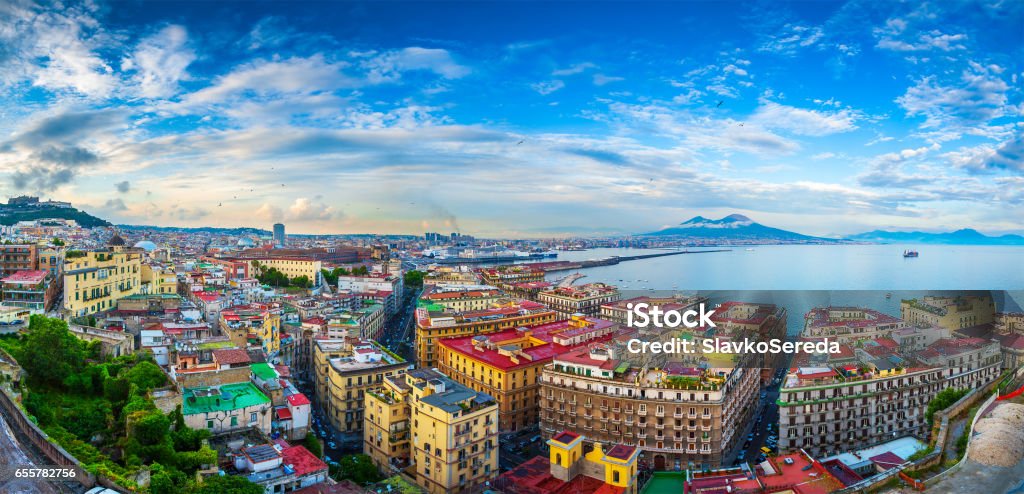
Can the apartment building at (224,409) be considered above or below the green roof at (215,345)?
below

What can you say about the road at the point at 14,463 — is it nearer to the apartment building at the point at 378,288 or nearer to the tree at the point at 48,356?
the tree at the point at 48,356

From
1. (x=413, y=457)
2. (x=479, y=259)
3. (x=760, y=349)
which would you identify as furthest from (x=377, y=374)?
(x=479, y=259)

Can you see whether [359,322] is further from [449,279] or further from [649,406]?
[449,279]

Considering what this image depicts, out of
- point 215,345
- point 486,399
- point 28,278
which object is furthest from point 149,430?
point 28,278

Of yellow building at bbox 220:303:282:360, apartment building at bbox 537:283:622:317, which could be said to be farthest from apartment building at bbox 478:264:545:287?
yellow building at bbox 220:303:282:360

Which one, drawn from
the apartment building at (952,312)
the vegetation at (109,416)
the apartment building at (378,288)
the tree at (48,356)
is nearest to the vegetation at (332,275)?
the apartment building at (378,288)

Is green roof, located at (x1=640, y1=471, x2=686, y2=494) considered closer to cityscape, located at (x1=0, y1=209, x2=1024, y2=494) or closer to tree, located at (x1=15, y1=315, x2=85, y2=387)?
cityscape, located at (x1=0, y1=209, x2=1024, y2=494)
